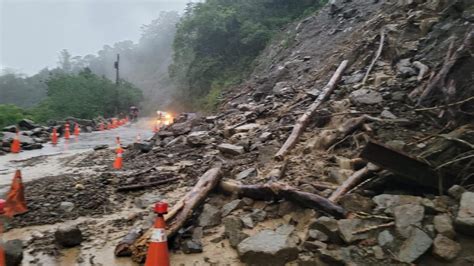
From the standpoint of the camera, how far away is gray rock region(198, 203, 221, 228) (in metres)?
4.16

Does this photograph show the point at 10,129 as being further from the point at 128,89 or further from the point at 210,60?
the point at 128,89

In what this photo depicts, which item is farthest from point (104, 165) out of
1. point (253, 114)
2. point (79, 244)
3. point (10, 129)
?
point (10, 129)

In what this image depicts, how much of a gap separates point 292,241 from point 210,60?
22.5m

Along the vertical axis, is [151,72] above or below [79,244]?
below

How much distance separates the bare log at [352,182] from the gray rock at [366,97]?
207cm

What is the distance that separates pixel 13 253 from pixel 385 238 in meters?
3.46

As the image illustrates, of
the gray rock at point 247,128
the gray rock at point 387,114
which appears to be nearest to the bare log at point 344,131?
the gray rock at point 387,114

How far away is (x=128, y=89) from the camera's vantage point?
46.0 metres

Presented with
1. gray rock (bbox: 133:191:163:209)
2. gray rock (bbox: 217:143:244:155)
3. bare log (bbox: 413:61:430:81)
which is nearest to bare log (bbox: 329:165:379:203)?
bare log (bbox: 413:61:430:81)

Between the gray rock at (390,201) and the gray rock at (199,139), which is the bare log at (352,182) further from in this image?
the gray rock at (199,139)

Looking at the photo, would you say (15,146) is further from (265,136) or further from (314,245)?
(314,245)

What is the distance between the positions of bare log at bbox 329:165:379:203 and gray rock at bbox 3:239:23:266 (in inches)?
126

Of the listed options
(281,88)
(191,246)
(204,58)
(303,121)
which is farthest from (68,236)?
(204,58)

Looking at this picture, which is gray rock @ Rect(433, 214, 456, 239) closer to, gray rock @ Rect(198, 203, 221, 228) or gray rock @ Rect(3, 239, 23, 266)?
gray rock @ Rect(198, 203, 221, 228)
